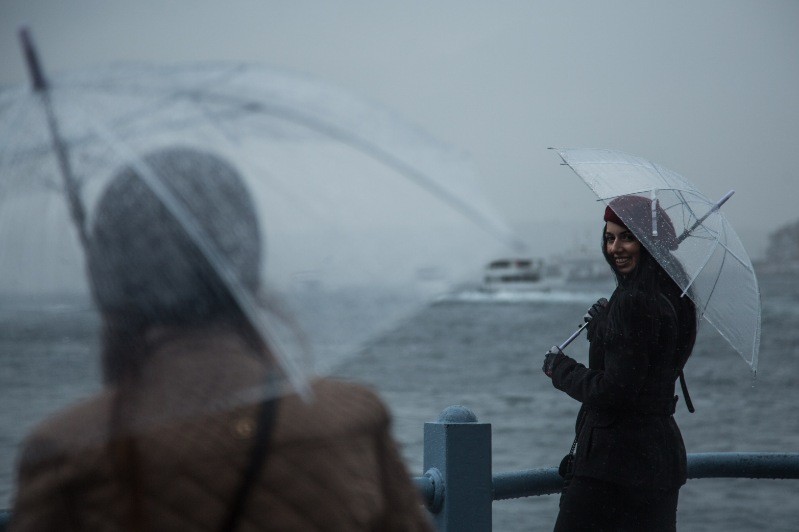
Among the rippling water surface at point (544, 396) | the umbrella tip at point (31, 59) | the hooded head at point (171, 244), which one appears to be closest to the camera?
the hooded head at point (171, 244)

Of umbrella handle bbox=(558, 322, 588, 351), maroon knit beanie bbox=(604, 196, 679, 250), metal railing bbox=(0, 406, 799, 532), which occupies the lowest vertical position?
metal railing bbox=(0, 406, 799, 532)

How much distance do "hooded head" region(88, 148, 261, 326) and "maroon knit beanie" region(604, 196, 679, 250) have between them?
1.86 metres

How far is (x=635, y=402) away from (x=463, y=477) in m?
0.52

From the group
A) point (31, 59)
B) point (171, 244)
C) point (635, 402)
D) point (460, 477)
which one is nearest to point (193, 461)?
point (171, 244)

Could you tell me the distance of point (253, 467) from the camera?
1125 millimetres

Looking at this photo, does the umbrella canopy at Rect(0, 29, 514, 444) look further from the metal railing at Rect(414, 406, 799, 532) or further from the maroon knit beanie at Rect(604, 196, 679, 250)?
the maroon knit beanie at Rect(604, 196, 679, 250)

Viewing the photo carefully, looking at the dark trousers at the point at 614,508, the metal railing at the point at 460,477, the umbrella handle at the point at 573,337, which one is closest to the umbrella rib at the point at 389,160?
the metal railing at the point at 460,477

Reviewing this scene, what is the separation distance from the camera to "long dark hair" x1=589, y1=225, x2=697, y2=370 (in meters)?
2.73

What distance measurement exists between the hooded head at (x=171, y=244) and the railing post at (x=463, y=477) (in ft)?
4.81

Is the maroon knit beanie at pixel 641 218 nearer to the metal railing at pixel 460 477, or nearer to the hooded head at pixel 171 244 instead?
the metal railing at pixel 460 477

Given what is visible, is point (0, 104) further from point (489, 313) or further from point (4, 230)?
point (489, 313)

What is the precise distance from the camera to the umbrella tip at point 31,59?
1.32m

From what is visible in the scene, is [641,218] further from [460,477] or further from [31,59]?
[31,59]

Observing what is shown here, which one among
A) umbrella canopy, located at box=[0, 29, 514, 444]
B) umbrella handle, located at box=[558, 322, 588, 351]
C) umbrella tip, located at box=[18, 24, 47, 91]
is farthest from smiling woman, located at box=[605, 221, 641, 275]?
umbrella tip, located at box=[18, 24, 47, 91]
